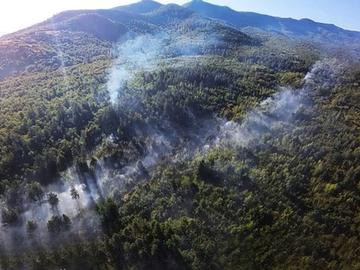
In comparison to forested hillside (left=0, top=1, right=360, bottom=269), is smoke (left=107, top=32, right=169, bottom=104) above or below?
below

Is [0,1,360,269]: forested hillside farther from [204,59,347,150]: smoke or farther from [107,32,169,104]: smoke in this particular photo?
[107,32,169,104]: smoke

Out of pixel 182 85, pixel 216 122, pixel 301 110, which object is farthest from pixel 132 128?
pixel 301 110

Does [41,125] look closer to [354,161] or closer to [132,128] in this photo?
[132,128]

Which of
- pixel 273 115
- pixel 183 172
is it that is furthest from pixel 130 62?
pixel 183 172

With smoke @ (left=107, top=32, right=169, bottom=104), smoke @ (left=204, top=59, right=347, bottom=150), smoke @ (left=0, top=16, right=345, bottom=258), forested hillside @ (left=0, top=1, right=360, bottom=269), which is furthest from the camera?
smoke @ (left=107, top=32, right=169, bottom=104)

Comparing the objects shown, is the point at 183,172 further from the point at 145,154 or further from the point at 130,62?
the point at 130,62

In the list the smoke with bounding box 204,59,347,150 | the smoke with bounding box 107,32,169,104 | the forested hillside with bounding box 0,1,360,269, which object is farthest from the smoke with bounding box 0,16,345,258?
the smoke with bounding box 107,32,169,104

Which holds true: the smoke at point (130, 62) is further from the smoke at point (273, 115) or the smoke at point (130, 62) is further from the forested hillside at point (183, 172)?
the smoke at point (273, 115)

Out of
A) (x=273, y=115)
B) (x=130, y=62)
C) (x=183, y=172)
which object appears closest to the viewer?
(x=183, y=172)

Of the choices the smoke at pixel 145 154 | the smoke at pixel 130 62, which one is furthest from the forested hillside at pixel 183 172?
the smoke at pixel 130 62
